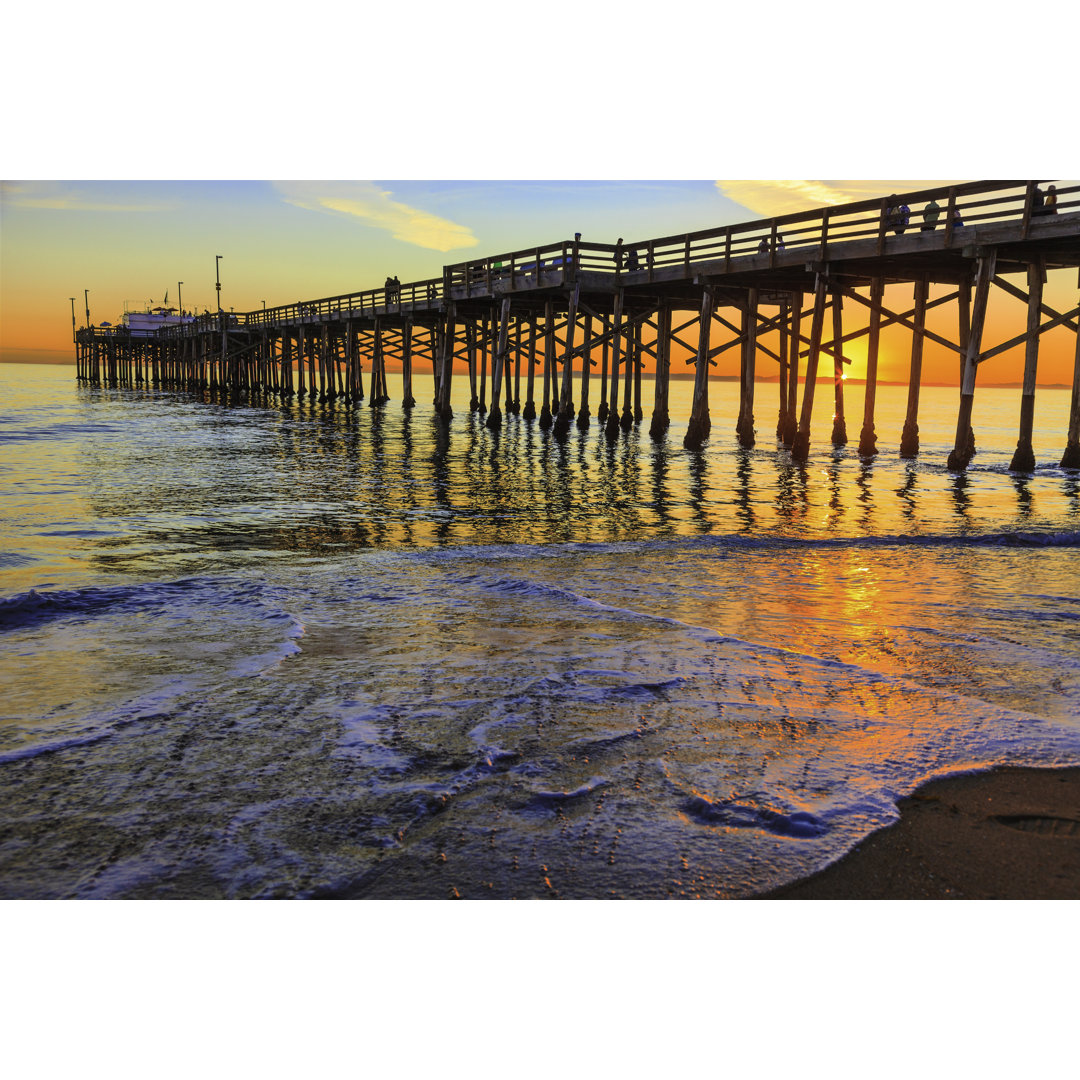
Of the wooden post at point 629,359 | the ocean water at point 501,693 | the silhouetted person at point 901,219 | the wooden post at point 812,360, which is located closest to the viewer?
the ocean water at point 501,693

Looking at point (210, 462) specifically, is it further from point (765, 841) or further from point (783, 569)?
point (765, 841)

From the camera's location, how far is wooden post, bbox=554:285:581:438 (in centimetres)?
2575

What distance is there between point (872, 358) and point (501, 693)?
18.8 meters

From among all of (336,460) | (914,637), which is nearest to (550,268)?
(336,460)

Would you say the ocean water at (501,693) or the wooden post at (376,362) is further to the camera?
the wooden post at (376,362)

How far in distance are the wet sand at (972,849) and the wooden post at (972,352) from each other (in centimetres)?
1358

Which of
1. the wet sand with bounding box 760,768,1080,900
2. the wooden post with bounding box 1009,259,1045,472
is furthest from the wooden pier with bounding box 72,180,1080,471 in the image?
the wet sand with bounding box 760,768,1080,900

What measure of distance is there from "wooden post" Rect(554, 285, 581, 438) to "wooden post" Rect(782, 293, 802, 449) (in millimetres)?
6101

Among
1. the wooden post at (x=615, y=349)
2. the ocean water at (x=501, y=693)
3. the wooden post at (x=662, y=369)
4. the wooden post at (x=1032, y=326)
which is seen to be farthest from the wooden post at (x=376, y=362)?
the ocean water at (x=501, y=693)

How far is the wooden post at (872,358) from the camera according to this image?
1967cm

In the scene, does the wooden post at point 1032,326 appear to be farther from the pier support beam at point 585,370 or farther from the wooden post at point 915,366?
the pier support beam at point 585,370

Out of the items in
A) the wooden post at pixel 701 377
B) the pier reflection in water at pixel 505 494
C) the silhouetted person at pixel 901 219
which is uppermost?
the silhouetted person at pixel 901 219

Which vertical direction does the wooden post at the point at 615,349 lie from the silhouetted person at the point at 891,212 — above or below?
below

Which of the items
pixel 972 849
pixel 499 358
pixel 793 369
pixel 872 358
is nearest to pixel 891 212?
pixel 872 358
